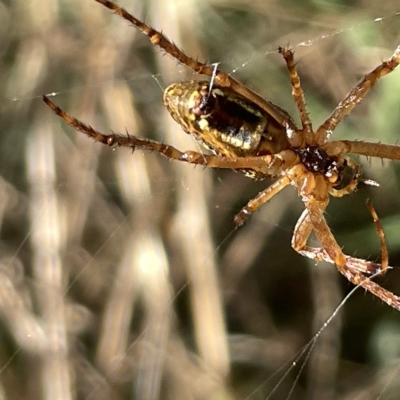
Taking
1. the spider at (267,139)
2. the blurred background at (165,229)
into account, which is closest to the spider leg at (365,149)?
the spider at (267,139)

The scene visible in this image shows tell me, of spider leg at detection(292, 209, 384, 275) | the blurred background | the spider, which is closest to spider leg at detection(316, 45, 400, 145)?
the spider

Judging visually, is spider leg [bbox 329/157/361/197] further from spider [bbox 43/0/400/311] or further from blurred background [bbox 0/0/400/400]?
blurred background [bbox 0/0/400/400]

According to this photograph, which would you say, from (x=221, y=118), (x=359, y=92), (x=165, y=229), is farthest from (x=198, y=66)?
(x=165, y=229)

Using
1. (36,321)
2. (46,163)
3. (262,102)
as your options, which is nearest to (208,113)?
(262,102)

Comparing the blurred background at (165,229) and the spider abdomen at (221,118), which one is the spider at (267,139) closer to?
the spider abdomen at (221,118)

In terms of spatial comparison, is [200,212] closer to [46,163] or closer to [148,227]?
[148,227]
